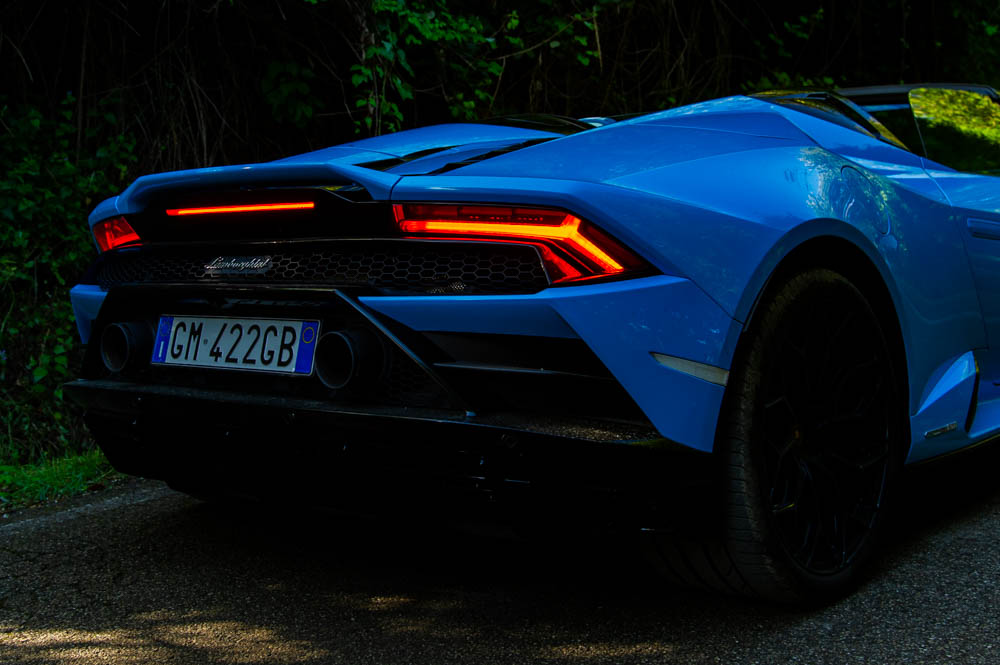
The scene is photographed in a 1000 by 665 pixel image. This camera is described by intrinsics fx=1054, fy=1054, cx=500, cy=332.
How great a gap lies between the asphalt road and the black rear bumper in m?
0.12

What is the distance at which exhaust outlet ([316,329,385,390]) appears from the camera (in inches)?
83.0

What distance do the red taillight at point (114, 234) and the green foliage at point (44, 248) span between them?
6.62 feet

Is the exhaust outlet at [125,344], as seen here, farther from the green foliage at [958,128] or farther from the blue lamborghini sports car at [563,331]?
the green foliage at [958,128]

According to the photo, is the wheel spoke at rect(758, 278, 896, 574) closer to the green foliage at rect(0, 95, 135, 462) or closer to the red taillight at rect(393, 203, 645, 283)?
the red taillight at rect(393, 203, 645, 283)

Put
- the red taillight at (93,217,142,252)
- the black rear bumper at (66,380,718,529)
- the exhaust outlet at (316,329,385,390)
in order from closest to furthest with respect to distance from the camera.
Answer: the black rear bumper at (66,380,718,529), the exhaust outlet at (316,329,385,390), the red taillight at (93,217,142,252)

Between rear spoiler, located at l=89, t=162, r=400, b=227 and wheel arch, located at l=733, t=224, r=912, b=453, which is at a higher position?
rear spoiler, located at l=89, t=162, r=400, b=227

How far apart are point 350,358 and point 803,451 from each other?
1.02 m

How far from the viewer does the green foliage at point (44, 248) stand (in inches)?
183

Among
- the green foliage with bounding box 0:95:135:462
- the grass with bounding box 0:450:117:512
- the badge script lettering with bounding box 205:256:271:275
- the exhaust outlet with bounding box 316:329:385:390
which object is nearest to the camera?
the exhaust outlet with bounding box 316:329:385:390

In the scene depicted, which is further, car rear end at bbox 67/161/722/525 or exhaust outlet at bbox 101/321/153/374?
exhaust outlet at bbox 101/321/153/374

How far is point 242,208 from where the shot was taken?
2342 mm

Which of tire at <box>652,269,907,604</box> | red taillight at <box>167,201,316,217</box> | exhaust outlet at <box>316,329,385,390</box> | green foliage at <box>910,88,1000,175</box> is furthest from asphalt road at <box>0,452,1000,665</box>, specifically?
green foliage at <box>910,88,1000,175</box>

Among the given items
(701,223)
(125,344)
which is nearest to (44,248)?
(125,344)

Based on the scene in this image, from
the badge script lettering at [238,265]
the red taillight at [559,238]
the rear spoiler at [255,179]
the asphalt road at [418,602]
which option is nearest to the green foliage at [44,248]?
the asphalt road at [418,602]
